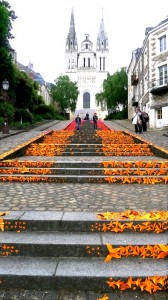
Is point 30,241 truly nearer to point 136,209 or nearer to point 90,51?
point 136,209

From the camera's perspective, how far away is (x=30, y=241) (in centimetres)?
443

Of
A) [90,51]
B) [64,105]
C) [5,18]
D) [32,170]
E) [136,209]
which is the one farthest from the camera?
[90,51]

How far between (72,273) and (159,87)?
28.2m

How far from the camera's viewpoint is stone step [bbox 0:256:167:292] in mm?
3770

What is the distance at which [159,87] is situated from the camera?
97.3 feet

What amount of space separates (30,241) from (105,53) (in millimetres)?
114422

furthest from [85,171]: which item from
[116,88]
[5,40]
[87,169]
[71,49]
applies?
[71,49]

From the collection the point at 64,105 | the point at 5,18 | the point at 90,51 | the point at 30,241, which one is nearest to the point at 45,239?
the point at 30,241

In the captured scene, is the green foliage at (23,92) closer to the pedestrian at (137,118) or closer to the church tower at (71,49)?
the pedestrian at (137,118)

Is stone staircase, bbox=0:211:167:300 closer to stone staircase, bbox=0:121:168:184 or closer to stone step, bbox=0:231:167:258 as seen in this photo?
stone step, bbox=0:231:167:258

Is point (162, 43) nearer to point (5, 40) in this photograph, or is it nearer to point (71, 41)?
point (5, 40)

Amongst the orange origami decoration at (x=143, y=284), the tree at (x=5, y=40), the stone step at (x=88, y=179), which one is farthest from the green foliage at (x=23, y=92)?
the orange origami decoration at (x=143, y=284)

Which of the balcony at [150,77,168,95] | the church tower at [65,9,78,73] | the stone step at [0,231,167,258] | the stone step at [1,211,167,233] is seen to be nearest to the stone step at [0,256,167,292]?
the stone step at [0,231,167,258]

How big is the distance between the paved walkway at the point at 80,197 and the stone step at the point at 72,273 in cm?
158
